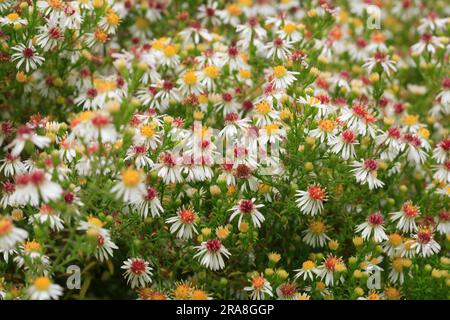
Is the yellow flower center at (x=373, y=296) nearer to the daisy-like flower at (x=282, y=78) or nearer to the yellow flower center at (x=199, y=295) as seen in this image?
the yellow flower center at (x=199, y=295)

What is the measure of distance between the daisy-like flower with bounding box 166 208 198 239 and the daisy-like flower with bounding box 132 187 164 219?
0.24 feet

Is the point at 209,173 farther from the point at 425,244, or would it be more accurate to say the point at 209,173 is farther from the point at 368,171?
the point at 425,244

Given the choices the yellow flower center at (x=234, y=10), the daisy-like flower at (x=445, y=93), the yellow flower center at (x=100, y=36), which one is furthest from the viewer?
the yellow flower center at (x=234, y=10)

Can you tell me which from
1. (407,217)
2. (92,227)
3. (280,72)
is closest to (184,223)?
(92,227)

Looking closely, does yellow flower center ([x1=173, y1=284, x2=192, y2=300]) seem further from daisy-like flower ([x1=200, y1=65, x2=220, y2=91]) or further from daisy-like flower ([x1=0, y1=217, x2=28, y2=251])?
daisy-like flower ([x1=200, y1=65, x2=220, y2=91])

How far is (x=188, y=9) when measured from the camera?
12.1ft

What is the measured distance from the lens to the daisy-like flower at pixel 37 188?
1928 millimetres

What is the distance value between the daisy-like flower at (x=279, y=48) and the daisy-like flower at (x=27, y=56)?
108 cm

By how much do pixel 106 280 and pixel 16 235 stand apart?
827 millimetres

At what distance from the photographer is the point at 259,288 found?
2.35 meters

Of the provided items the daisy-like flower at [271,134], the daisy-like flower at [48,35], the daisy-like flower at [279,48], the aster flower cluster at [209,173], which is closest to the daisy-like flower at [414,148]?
the aster flower cluster at [209,173]

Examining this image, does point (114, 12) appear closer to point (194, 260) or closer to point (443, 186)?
point (194, 260)

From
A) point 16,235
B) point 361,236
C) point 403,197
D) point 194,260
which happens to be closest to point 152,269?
point 194,260

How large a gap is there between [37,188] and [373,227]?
1340 mm
